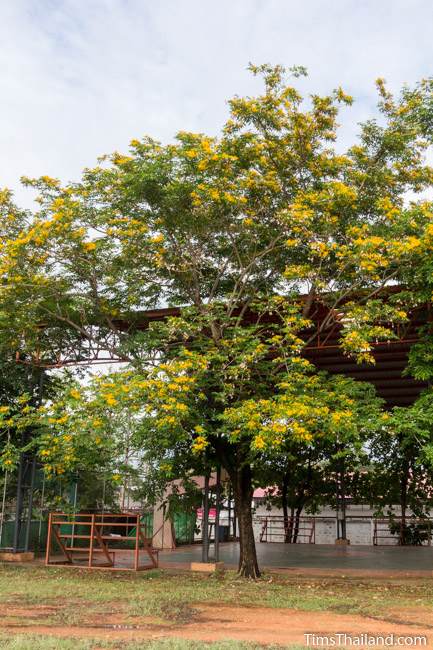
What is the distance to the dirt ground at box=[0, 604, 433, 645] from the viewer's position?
7703 millimetres

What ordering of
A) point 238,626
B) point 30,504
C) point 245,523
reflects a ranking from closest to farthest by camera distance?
1. point 238,626
2. point 245,523
3. point 30,504

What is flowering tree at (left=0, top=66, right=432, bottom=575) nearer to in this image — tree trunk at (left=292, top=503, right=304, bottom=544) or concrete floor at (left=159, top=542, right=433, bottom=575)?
concrete floor at (left=159, top=542, right=433, bottom=575)

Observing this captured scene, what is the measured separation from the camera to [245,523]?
13930 mm

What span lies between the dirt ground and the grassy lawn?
64mm

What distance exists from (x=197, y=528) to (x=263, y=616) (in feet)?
56.6

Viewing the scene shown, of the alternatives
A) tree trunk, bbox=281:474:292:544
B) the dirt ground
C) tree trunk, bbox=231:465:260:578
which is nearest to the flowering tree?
tree trunk, bbox=231:465:260:578

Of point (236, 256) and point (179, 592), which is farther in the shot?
point (236, 256)

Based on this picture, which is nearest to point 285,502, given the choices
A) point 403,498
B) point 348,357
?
point 403,498

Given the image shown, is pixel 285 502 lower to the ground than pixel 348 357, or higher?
lower

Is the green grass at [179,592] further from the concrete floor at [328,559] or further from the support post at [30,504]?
the concrete floor at [328,559]

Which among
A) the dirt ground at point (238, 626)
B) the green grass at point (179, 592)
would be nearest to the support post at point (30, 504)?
the green grass at point (179, 592)

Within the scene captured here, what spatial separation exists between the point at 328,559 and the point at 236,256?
9.63 m

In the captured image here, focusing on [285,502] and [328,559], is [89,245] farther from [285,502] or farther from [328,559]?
[285,502]

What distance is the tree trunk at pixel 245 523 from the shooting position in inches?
539
